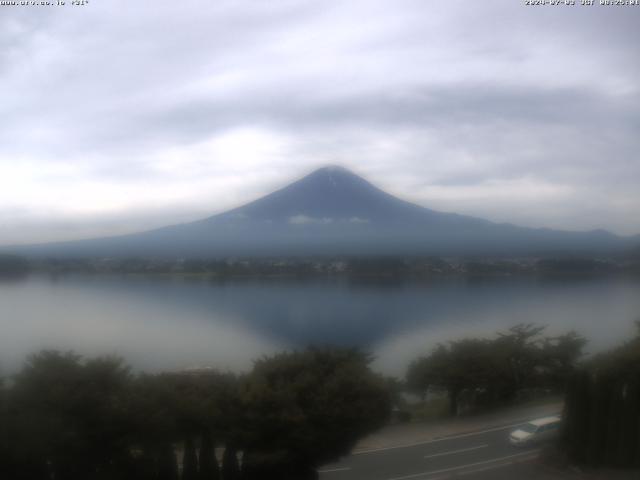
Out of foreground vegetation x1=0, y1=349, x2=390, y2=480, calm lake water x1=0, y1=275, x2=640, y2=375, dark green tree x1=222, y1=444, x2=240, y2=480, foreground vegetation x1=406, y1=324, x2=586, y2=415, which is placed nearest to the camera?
foreground vegetation x1=0, y1=349, x2=390, y2=480

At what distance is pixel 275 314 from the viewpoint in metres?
6.33

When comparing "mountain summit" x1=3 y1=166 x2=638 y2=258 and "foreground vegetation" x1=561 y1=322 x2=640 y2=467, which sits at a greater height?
"mountain summit" x1=3 y1=166 x2=638 y2=258

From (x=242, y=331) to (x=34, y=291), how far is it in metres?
2.13

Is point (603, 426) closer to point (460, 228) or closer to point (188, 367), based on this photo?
point (460, 228)

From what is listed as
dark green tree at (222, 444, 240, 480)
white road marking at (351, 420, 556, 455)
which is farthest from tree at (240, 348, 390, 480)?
white road marking at (351, 420, 556, 455)

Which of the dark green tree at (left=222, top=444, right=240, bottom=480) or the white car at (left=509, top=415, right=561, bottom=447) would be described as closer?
the dark green tree at (left=222, top=444, right=240, bottom=480)

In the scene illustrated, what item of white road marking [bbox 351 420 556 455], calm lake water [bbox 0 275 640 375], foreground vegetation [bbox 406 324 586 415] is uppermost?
calm lake water [bbox 0 275 640 375]

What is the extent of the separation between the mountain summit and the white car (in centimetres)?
226

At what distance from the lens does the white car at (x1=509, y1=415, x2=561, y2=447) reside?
18.1 ft

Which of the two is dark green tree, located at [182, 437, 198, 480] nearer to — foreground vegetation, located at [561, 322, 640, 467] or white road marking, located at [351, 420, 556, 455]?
white road marking, located at [351, 420, 556, 455]

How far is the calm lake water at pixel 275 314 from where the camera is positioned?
5.67 m

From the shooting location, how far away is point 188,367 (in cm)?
574

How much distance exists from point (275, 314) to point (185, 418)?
1.62 metres

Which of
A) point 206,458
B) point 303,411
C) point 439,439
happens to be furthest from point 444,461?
point 206,458
